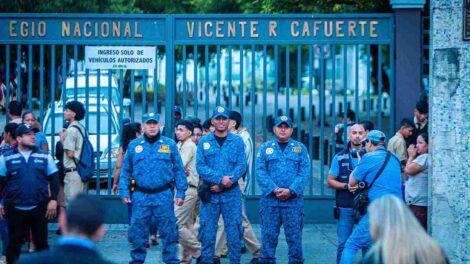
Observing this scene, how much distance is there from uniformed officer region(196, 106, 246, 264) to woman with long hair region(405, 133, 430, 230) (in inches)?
72.4

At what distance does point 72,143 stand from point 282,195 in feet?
9.54

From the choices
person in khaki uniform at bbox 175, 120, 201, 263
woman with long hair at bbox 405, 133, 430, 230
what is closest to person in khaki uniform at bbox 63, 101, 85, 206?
person in khaki uniform at bbox 175, 120, 201, 263

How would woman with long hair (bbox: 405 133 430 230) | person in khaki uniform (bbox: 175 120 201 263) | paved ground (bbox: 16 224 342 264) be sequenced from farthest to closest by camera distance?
paved ground (bbox: 16 224 342 264), person in khaki uniform (bbox: 175 120 201 263), woman with long hair (bbox: 405 133 430 230)

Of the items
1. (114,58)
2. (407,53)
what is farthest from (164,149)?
(407,53)

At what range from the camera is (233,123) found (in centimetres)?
1168

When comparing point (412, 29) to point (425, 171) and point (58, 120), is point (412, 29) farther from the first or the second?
point (58, 120)

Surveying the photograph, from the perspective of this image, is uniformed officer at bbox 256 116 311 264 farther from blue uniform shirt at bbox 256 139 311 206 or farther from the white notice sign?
the white notice sign

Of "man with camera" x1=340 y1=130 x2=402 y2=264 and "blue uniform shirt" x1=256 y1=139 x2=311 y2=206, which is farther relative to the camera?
"blue uniform shirt" x1=256 y1=139 x2=311 y2=206

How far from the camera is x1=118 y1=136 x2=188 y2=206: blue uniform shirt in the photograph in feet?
32.7

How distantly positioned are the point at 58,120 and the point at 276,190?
796 cm

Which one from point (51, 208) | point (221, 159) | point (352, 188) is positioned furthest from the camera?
point (221, 159)

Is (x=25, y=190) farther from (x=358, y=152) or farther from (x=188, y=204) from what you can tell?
(x=358, y=152)

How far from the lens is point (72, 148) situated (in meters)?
11.7

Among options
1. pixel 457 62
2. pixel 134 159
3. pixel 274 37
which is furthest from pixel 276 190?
pixel 274 37
